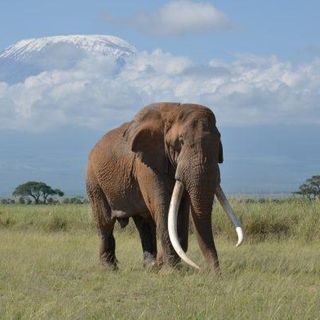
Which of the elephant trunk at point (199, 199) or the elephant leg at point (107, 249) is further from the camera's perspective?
the elephant leg at point (107, 249)

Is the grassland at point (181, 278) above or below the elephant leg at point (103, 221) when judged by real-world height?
below

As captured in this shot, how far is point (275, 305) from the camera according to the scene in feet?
27.0

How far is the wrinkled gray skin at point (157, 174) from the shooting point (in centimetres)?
1059

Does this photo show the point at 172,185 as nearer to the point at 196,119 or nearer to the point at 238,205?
the point at 196,119

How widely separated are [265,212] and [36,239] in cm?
495

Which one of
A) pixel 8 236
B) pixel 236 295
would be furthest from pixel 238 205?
pixel 236 295

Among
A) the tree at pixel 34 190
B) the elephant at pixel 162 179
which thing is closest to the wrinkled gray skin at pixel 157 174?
the elephant at pixel 162 179

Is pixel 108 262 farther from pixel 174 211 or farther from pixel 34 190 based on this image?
pixel 34 190

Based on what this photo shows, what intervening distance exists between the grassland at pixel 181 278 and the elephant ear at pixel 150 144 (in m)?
1.46

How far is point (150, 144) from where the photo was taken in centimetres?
1144

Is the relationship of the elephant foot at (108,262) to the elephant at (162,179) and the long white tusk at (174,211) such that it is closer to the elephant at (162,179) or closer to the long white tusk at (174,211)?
the elephant at (162,179)

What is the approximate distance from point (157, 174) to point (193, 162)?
0.96m

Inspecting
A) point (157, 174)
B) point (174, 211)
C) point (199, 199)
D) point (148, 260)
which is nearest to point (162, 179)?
point (157, 174)

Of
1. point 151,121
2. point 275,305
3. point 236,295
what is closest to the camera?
point 275,305
